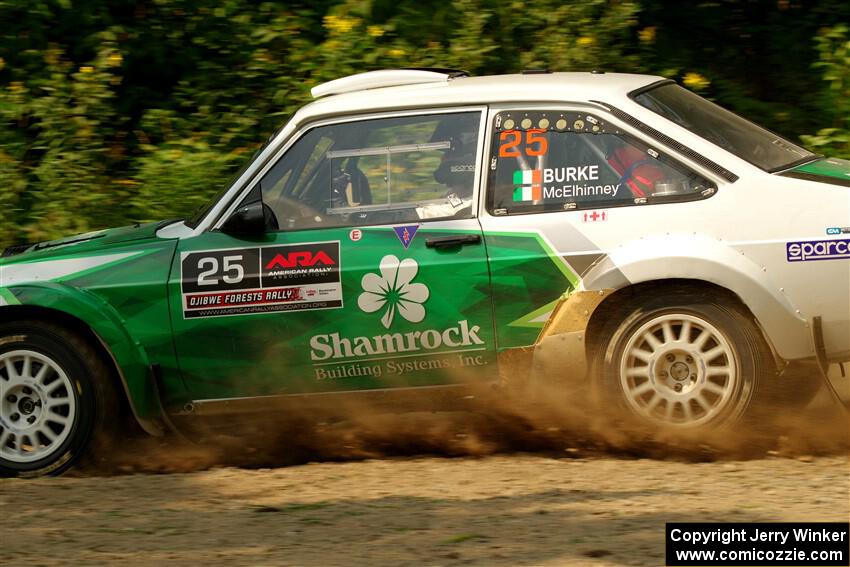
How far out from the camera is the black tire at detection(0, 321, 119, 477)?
598 cm

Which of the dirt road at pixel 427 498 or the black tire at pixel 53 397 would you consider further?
the black tire at pixel 53 397

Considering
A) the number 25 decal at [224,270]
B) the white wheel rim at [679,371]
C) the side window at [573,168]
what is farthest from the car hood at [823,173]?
the number 25 decal at [224,270]

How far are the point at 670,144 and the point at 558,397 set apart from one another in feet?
4.13

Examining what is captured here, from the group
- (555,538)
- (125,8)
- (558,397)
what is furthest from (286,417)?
(125,8)

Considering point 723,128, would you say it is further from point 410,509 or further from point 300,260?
point 410,509

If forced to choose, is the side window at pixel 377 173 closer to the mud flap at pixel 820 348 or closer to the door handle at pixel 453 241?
the door handle at pixel 453 241

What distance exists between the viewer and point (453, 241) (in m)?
5.57

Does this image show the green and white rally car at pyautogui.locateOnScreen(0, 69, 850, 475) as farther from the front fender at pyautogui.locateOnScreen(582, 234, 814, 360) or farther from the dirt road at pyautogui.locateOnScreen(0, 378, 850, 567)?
the dirt road at pyautogui.locateOnScreen(0, 378, 850, 567)

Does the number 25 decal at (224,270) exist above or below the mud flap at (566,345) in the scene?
→ above

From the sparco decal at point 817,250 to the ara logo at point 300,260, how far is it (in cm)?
204

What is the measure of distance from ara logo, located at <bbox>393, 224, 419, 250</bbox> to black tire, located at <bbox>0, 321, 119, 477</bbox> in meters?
1.64

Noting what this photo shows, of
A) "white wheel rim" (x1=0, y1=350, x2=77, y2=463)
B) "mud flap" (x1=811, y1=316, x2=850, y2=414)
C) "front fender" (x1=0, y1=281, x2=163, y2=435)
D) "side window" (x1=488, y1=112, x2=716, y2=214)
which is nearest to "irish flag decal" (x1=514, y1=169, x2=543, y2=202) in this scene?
"side window" (x1=488, y1=112, x2=716, y2=214)

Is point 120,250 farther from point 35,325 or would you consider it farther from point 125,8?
point 125,8

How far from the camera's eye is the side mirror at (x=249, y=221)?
18.8 ft
